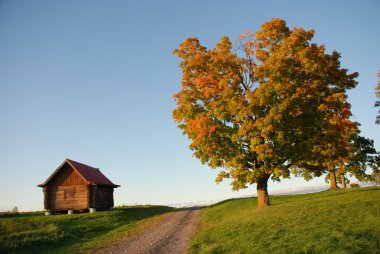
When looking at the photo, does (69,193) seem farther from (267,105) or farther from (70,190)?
(267,105)

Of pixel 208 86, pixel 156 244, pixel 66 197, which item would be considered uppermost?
pixel 208 86

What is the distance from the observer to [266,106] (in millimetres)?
22609

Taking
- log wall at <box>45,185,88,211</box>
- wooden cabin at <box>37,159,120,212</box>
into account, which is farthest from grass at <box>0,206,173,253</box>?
log wall at <box>45,185,88,211</box>

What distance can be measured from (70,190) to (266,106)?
3078 cm

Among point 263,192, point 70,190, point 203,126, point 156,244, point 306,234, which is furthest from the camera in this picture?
point 70,190

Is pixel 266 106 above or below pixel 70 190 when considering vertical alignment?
above

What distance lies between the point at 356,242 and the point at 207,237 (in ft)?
26.7

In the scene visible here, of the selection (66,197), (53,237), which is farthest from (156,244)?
(66,197)

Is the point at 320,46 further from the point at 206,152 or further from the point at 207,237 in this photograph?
the point at 207,237

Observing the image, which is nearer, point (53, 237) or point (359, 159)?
point (53, 237)

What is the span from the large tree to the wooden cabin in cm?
2014

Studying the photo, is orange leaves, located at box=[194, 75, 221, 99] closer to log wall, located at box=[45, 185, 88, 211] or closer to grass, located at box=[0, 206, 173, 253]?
grass, located at box=[0, 206, 173, 253]

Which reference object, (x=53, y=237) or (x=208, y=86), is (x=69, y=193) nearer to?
(x=53, y=237)

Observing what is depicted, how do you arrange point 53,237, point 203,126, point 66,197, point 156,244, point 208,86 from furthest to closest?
point 66,197, point 208,86, point 203,126, point 53,237, point 156,244
